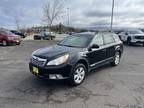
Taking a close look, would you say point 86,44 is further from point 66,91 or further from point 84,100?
point 84,100

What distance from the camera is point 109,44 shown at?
7.11 meters

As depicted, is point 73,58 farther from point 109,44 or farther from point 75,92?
point 109,44

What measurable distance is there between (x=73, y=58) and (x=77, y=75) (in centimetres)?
58

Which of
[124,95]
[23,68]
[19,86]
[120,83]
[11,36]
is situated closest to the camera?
[124,95]

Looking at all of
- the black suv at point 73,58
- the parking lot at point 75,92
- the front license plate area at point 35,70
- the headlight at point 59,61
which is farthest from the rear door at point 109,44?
the front license plate area at point 35,70

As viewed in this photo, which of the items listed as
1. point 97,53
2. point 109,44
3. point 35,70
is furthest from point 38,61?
point 109,44

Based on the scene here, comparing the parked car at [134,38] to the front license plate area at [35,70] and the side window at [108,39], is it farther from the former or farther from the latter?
the front license plate area at [35,70]

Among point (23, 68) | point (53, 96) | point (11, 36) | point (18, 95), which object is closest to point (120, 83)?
point (53, 96)

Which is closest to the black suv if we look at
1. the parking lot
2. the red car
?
the parking lot

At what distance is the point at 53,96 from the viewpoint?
451 cm

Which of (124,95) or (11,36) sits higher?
(11,36)

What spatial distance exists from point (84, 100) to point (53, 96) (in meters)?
0.81

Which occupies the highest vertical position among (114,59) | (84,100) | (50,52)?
(50,52)

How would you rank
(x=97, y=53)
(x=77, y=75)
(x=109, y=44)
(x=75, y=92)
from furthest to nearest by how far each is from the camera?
1. (x=109, y=44)
2. (x=97, y=53)
3. (x=77, y=75)
4. (x=75, y=92)
